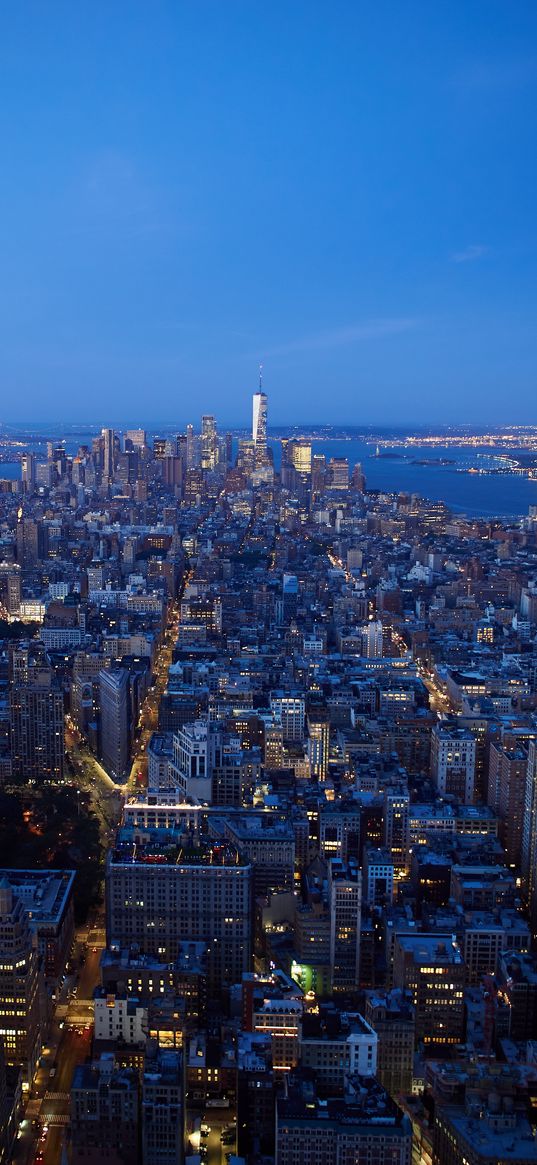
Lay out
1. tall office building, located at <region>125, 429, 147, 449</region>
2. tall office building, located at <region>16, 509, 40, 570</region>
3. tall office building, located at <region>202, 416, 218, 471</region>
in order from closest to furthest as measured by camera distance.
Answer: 1. tall office building, located at <region>16, 509, 40, 570</region>
2. tall office building, located at <region>202, 416, 218, 471</region>
3. tall office building, located at <region>125, 429, 147, 449</region>

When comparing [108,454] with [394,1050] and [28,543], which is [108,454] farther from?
[394,1050]

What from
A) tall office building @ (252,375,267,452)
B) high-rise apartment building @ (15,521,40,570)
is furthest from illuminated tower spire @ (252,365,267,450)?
high-rise apartment building @ (15,521,40,570)

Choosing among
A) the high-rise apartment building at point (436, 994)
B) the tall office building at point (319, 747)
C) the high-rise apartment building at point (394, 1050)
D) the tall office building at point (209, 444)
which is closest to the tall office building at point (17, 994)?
the high-rise apartment building at point (394, 1050)

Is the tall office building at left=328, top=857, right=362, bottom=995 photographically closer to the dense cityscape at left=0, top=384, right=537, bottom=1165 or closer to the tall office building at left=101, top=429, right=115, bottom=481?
the dense cityscape at left=0, top=384, right=537, bottom=1165

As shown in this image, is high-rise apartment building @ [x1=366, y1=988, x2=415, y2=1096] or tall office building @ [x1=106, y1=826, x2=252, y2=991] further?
tall office building @ [x1=106, y1=826, x2=252, y2=991]

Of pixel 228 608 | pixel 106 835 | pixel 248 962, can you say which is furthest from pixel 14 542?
pixel 248 962

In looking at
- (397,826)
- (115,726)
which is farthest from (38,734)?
(397,826)

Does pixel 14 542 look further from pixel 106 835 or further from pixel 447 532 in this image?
pixel 106 835

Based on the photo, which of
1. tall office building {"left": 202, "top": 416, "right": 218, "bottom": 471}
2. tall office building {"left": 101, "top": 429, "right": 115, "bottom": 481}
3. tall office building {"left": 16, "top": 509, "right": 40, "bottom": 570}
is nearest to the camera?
tall office building {"left": 16, "top": 509, "right": 40, "bottom": 570}
